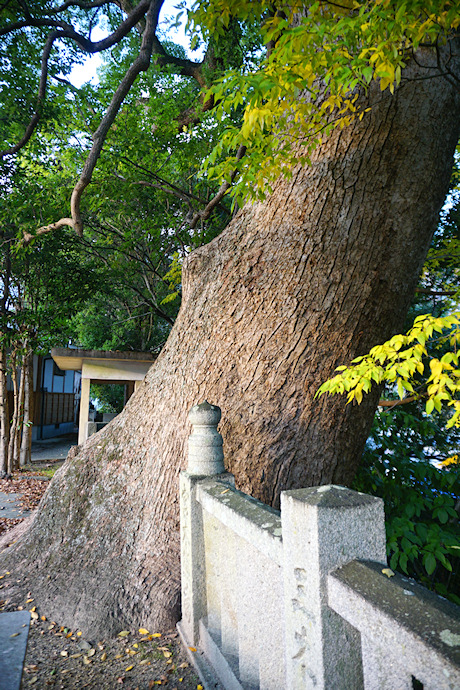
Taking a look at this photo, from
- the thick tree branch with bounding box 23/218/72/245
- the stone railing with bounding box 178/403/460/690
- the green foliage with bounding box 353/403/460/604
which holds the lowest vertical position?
the green foliage with bounding box 353/403/460/604

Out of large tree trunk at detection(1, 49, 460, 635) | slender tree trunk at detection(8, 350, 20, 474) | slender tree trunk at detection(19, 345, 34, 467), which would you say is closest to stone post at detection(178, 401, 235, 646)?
large tree trunk at detection(1, 49, 460, 635)

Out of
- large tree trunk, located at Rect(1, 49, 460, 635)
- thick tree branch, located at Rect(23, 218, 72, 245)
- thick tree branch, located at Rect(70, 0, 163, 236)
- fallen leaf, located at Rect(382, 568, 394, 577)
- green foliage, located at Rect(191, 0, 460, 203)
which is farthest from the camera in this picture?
thick tree branch, located at Rect(23, 218, 72, 245)

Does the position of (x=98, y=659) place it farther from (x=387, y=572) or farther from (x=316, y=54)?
(x=316, y=54)

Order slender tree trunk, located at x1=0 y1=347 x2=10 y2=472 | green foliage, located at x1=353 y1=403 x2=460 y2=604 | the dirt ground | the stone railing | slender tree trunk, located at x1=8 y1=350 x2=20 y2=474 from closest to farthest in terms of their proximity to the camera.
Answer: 1. the stone railing
2. the dirt ground
3. green foliage, located at x1=353 y1=403 x2=460 y2=604
4. slender tree trunk, located at x1=0 y1=347 x2=10 y2=472
5. slender tree trunk, located at x1=8 y1=350 x2=20 y2=474

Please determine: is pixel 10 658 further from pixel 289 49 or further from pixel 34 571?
pixel 289 49

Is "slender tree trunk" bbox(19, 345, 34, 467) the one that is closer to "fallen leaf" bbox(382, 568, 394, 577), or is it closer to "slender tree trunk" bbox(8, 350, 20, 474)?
"slender tree trunk" bbox(8, 350, 20, 474)

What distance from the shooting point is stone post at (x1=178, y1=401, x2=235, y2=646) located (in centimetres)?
265

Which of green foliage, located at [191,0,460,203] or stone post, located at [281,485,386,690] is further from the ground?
green foliage, located at [191,0,460,203]

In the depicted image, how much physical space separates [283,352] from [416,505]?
6.20 ft

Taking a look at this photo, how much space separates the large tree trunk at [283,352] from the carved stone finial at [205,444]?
0.49 meters

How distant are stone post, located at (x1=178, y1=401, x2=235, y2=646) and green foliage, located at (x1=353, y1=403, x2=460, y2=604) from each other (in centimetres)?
158

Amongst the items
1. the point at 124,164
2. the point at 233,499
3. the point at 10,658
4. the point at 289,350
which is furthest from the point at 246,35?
the point at 10,658

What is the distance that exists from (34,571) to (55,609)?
0.43 m

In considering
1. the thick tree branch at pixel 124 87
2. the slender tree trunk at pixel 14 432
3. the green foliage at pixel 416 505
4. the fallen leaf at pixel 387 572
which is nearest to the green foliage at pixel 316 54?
the thick tree branch at pixel 124 87
